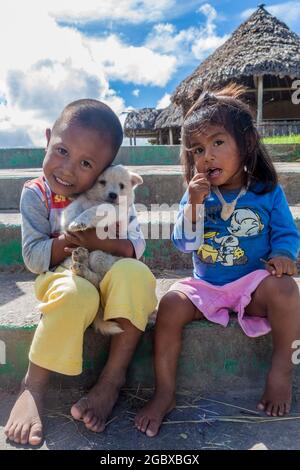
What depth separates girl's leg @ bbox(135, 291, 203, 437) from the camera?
5.53 ft

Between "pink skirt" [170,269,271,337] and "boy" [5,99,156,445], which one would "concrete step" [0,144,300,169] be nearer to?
"boy" [5,99,156,445]

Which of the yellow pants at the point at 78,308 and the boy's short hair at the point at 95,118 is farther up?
the boy's short hair at the point at 95,118

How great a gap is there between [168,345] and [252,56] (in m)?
13.3

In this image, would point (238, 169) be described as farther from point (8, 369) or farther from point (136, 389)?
point (8, 369)

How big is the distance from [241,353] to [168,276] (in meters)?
0.75

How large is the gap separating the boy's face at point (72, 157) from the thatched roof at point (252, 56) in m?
10.7

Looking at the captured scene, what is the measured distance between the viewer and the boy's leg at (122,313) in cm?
169

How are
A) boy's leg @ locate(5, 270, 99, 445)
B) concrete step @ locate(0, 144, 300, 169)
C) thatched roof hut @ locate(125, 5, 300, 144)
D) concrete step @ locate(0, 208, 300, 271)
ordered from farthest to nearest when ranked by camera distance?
1. thatched roof hut @ locate(125, 5, 300, 144)
2. concrete step @ locate(0, 144, 300, 169)
3. concrete step @ locate(0, 208, 300, 271)
4. boy's leg @ locate(5, 270, 99, 445)

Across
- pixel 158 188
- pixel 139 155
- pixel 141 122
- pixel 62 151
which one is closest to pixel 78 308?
pixel 62 151

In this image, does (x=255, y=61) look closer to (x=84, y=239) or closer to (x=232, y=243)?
(x=232, y=243)

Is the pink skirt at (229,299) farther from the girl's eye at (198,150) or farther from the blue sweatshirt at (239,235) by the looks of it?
the girl's eye at (198,150)

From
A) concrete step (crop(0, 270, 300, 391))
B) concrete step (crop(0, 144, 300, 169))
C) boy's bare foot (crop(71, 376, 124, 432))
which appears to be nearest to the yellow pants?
boy's bare foot (crop(71, 376, 124, 432))

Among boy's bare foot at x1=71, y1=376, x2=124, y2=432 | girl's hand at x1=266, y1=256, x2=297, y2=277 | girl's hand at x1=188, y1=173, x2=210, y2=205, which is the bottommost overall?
boy's bare foot at x1=71, y1=376, x2=124, y2=432

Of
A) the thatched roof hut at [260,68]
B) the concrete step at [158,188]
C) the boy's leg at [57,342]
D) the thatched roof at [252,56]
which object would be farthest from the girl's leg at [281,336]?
the thatched roof at [252,56]
